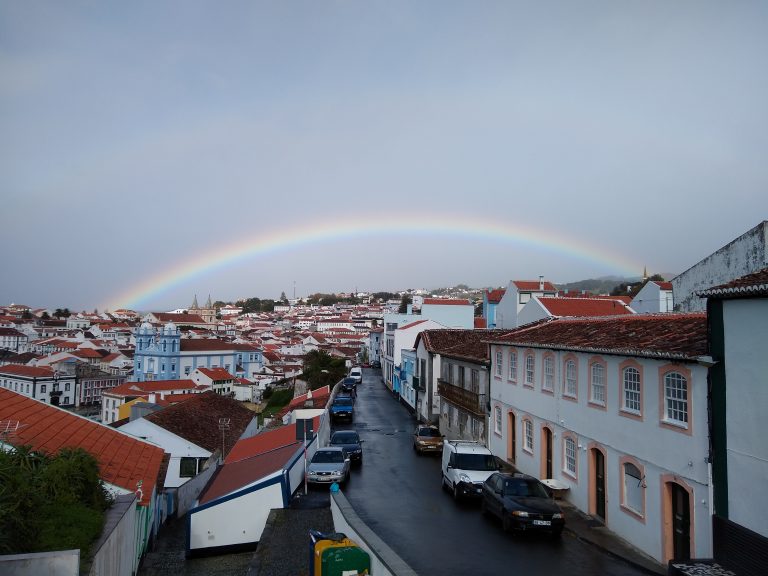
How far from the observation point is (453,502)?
62.4 feet

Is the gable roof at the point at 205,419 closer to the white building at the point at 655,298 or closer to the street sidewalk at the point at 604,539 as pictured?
the street sidewalk at the point at 604,539

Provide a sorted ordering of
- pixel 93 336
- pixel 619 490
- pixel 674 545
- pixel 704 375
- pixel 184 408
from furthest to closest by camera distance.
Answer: pixel 93 336
pixel 184 408
pixel 619 490
pixel 674 545
pixel 704 375

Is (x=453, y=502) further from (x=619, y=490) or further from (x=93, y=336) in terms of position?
(x=93, y=336)

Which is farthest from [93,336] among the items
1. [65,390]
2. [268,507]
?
[268,507]

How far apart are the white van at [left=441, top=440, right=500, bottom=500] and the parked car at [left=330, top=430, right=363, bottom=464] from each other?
208 inches

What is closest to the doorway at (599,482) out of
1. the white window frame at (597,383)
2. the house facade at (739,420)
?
the white window frame at (597,383)

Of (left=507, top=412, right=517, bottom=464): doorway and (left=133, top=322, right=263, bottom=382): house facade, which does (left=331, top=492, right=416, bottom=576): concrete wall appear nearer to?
(left=507, top=412, right=517, bottom=464): doorway

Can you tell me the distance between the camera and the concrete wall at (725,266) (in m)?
17.0

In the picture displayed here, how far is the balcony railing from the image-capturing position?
91.4 feet

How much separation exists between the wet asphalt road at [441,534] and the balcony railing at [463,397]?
133 inches

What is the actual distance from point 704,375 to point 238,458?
2229 cm

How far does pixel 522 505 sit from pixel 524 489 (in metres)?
0.85

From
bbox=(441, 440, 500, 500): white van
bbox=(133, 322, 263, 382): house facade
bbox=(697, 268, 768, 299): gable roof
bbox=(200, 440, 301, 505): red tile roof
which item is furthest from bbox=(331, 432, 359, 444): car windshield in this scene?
bbox=(133, 322, 263, 382): house facade

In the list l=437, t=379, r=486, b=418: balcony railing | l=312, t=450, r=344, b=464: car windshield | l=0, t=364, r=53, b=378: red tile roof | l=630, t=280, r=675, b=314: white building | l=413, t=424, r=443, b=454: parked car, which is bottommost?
l=0, t=364, r=53, b=378: red tile roof
